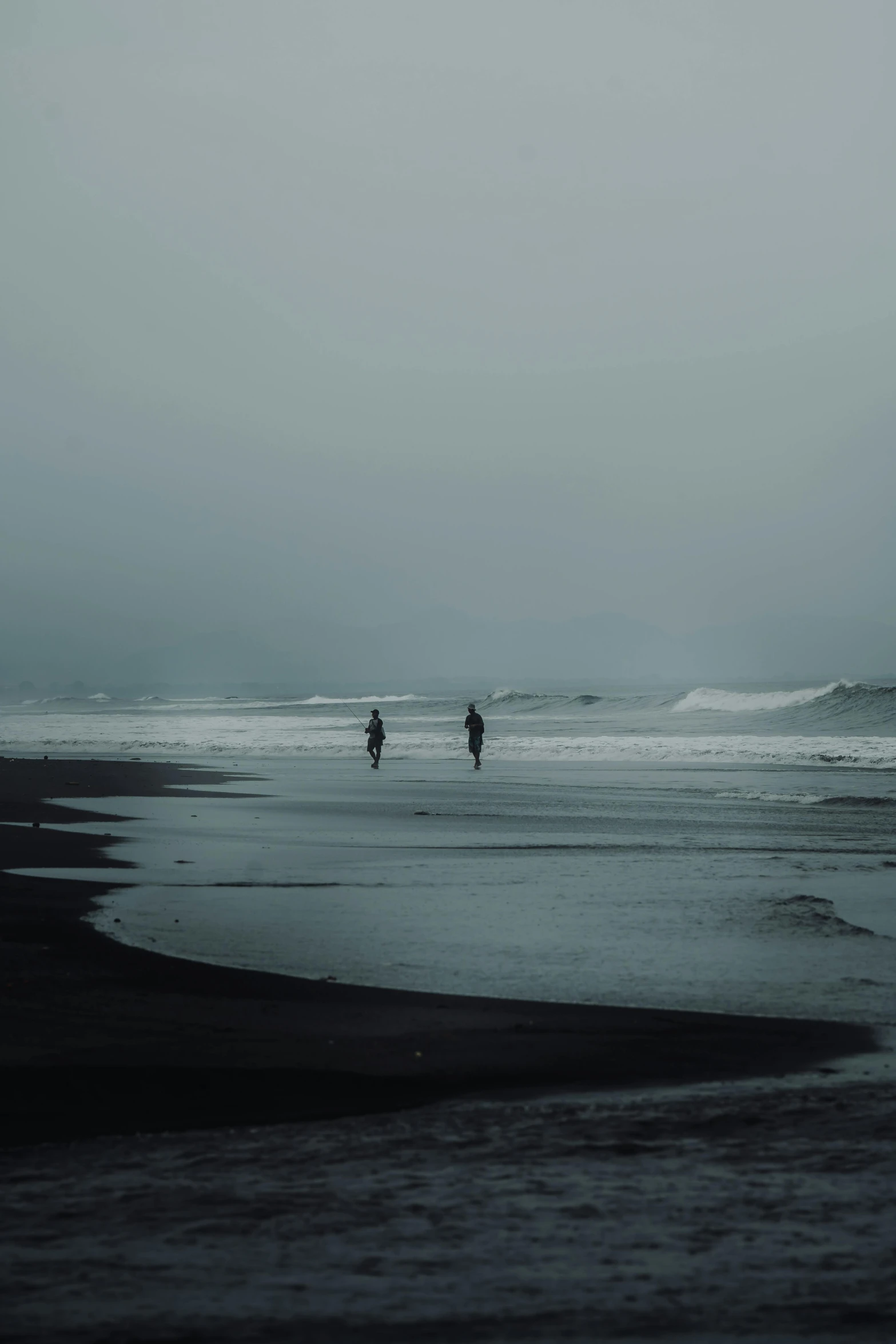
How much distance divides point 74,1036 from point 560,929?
3.65 meters

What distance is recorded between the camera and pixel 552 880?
1053cm

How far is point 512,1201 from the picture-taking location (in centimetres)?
348

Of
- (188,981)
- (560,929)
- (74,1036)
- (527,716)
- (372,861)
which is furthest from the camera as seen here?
(527,716)

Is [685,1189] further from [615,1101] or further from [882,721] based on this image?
[882,721]

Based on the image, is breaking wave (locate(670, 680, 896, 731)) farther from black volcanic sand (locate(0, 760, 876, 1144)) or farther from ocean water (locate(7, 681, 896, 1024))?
black volcanic sand (locate(0, 760, 876, 1144))

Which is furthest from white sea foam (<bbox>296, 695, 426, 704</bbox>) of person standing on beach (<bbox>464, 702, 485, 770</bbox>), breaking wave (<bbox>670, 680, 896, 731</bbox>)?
person standing on beach (<bbox>464, 702, 485, 770</bbox>)

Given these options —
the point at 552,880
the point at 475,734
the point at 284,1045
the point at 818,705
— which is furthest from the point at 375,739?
the point at 284,1045

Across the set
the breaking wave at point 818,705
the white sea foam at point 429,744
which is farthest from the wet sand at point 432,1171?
the breaking wave at point 818,705

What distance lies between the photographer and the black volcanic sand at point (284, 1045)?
446 cm

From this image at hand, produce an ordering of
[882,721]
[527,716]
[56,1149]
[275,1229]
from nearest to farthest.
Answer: [275,1229], [56,1149], [882,721], [527,716]

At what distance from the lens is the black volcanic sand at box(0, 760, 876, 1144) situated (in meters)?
4.46

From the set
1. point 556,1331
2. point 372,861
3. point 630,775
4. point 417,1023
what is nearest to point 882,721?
point 630,775

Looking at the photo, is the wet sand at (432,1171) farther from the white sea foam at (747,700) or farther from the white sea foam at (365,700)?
the white sea foam at (365,700)

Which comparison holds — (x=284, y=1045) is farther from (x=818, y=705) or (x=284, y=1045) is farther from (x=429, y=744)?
→ (x=818, y=705)
